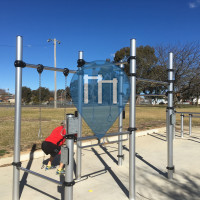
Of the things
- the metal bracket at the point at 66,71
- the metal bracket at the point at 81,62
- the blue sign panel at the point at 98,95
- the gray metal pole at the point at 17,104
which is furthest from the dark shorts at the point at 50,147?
the metal bracket at the point at 81,62

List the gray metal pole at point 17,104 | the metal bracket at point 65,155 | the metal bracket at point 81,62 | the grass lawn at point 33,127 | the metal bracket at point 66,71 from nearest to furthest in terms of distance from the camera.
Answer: the metal bracket at point 65,155 → the gray metal pole at point 17,104 → the metal bracket at point 66,71 → the metal bracket at point 81,62 → the grass lawn at point 33,127

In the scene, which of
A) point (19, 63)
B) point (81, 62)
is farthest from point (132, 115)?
point (19, 63)

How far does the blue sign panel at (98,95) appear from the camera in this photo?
2.85m

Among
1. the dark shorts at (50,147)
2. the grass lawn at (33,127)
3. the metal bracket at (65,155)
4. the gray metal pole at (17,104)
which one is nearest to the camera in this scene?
the metal bracket at (65,155)

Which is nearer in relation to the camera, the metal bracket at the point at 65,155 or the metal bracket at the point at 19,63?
the metal bracket at the point at 65,155

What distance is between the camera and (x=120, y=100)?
3.45 meters

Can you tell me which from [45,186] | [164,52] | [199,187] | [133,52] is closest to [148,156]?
[199,187]

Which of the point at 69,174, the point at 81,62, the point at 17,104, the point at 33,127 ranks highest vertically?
the point at 81,62

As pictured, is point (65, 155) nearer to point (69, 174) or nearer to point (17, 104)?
point (69, 174)

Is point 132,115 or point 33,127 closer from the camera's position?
point 132,115

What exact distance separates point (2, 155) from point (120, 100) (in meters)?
2.84

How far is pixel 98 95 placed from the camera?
2.91m

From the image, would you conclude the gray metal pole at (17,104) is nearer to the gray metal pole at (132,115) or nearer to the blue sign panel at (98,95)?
the blue sign panel at (98,95)

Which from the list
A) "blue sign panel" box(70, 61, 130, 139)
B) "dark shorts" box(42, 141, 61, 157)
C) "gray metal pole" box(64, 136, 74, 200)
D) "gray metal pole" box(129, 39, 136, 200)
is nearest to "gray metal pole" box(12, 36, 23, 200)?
"blue sign panel" box(70, 61, 130, 139)
